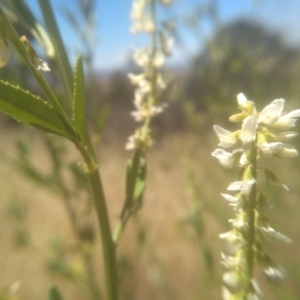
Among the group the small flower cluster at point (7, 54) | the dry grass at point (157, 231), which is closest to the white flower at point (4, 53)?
the small flower cluster at point (7, 54)

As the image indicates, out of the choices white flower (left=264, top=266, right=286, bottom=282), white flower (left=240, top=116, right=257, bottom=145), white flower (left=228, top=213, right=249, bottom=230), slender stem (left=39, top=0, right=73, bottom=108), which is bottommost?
white flower (left=264, top=266, right=286, bottom=282)

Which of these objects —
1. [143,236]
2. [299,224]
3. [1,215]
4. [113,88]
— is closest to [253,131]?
[143,236]

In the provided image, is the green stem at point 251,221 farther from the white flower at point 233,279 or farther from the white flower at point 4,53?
the white flower at point 4,53

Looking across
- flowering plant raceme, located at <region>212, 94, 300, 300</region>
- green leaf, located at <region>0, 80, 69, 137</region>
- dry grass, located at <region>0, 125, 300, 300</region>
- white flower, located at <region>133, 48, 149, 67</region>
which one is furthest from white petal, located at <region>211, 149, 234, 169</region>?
dry grass, located at <region>0, 125, 300, 300</region>

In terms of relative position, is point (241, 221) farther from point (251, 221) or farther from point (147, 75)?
point (147, 75)

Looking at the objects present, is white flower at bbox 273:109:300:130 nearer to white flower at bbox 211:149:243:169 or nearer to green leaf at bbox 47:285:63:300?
white flower at bbox 211:149:243:169
